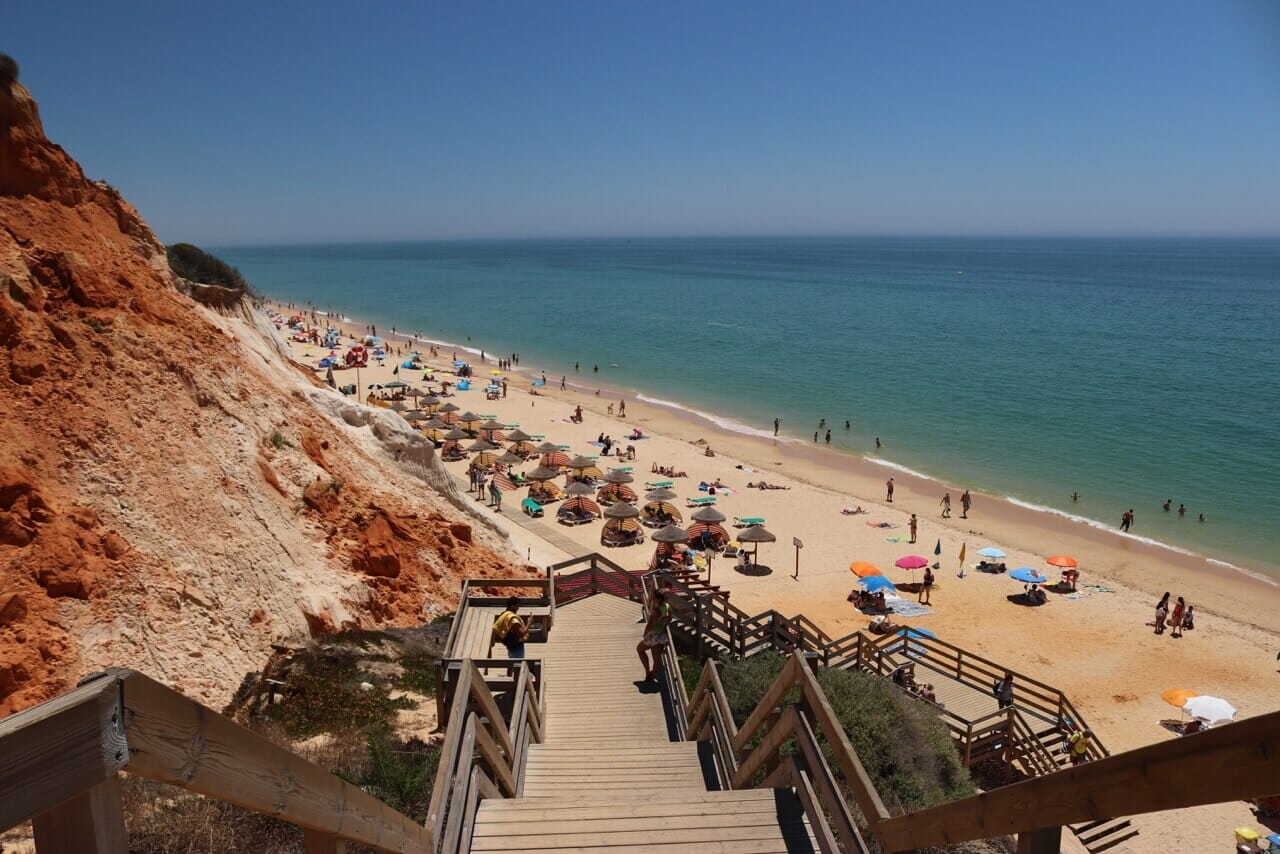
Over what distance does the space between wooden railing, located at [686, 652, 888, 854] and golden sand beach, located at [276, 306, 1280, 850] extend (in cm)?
1127

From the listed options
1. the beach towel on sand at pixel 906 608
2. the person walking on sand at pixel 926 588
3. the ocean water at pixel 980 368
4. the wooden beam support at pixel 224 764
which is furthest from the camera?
the ocean water at pixel 980 368

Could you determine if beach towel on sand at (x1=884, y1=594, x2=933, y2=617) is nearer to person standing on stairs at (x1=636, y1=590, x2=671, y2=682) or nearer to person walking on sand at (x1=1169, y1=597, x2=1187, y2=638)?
person walking on sand at (x1=1169, y1=597, x2=1187, y2=638)

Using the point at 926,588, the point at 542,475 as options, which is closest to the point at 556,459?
the point at 542,475

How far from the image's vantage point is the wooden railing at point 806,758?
3859 mm

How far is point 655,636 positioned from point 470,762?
16.6 ft

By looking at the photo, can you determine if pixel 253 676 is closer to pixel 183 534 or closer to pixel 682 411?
pixel 183 534

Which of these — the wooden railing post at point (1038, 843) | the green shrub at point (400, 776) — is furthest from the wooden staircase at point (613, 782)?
the wooden railing post at point (1038, 843)

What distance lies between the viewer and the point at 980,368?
210ft

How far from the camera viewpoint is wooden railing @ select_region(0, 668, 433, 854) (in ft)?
4.16

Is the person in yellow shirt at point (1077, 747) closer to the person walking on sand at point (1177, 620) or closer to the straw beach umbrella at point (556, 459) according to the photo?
the person walking on sand at point (1177, 620)

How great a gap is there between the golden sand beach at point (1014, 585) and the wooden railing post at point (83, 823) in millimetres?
16248

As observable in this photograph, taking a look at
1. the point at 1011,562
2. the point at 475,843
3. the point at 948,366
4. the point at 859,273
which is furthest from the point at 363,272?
the point at 475,843

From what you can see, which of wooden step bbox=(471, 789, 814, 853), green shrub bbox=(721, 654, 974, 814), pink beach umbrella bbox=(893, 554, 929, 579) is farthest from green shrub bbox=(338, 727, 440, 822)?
pink beach umbrella bbox=(893, 554, 929, 579)

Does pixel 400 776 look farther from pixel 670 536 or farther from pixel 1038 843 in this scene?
pixel 670 536
